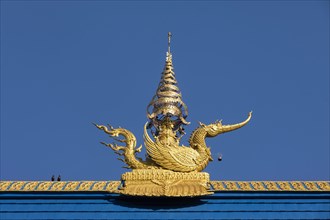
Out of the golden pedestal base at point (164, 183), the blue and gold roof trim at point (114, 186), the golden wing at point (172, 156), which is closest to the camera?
the golden pedestal base at point (164, 183)

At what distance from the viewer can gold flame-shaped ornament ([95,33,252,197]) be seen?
15.0m

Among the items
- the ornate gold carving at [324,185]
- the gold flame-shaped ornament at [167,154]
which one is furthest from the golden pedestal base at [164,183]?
the ornate gold carving at [324,185]

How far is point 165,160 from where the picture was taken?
1535 centimetres

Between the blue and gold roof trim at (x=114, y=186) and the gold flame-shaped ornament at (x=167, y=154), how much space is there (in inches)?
14.1

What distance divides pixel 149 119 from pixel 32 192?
129 inches

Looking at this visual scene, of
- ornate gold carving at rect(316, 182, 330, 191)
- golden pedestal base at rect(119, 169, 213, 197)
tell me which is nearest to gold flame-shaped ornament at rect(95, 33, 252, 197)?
golden pedestal base at rect(119, 169, 213, 197)

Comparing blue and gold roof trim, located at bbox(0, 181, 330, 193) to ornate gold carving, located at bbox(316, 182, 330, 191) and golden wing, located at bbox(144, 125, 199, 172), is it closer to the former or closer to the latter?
ornate gold carving, located at bbox(316, 182, 330, 191)

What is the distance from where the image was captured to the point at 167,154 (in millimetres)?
15336

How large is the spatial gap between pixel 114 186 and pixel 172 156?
4.97 feet

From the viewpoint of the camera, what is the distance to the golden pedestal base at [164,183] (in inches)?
580

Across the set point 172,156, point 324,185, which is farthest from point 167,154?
point 324,185

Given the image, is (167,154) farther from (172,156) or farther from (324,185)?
(324,185)

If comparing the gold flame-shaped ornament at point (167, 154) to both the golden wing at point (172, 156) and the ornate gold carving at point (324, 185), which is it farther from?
the ornate gold carving at point (324, 185)

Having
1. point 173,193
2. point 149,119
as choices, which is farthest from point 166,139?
point 173,193
